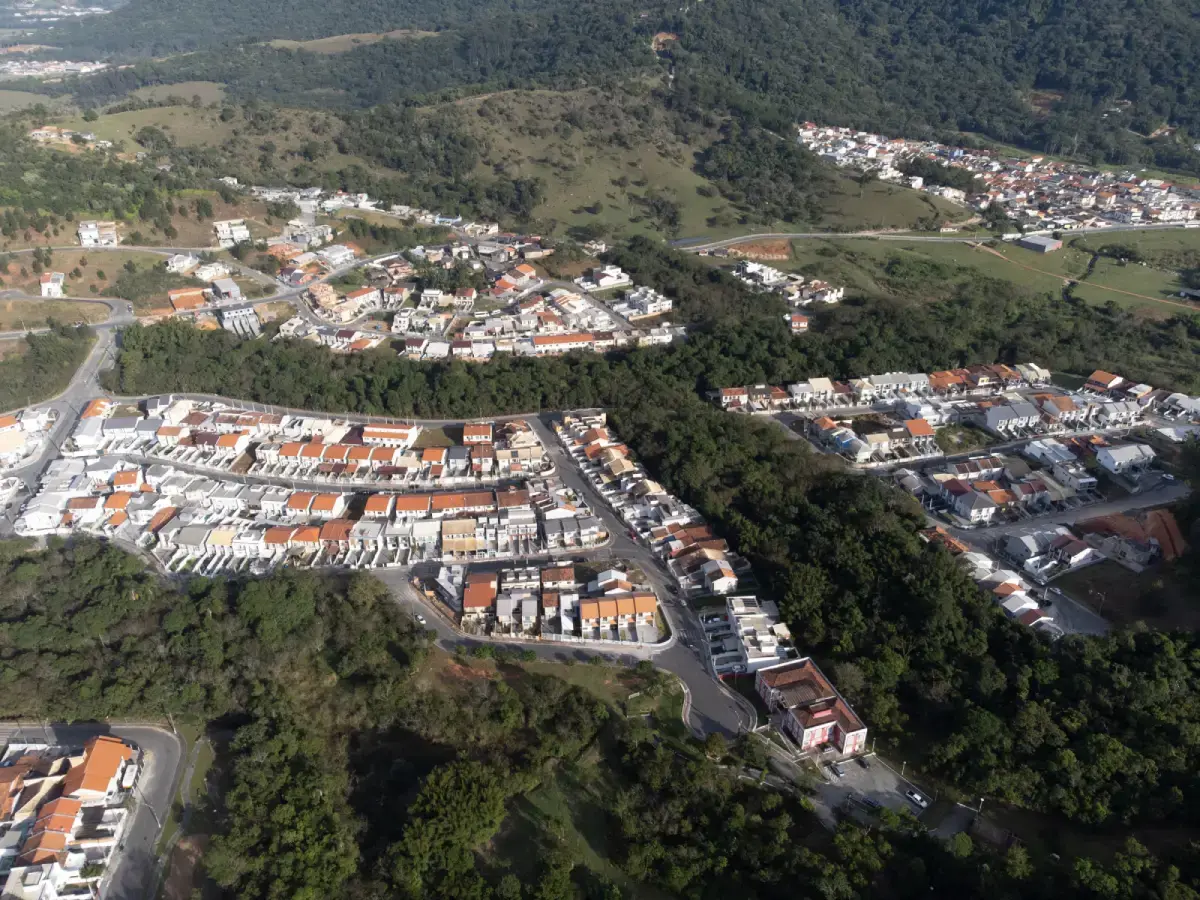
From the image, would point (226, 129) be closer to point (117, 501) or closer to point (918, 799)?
point (117, 501)

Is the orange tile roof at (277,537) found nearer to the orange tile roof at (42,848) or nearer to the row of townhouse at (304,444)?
the row of townhouse at (304,444)

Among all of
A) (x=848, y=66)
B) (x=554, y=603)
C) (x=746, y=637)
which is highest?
(x=848, y=66)

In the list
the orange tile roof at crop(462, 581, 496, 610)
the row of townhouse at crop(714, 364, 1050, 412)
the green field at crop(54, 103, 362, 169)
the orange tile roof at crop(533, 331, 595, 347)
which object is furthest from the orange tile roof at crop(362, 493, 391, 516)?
the green field at crop(54, 103, 362, 169)

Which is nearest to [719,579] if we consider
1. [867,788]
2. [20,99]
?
[867,788]

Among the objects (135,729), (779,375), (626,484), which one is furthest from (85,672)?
(779,375)

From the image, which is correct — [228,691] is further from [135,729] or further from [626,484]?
[626,484]

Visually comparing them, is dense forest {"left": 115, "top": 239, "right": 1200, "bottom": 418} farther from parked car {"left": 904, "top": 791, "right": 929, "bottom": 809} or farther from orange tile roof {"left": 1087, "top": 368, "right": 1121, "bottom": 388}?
parked car {"left": 904, "top": 791, "right": 929, "bottom": 809}
